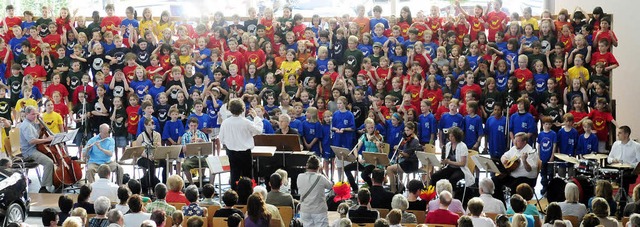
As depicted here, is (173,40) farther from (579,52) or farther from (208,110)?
(579,52)

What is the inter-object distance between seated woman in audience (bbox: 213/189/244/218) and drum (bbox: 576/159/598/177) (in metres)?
5.86

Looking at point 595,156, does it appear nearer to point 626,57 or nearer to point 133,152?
point 626,57

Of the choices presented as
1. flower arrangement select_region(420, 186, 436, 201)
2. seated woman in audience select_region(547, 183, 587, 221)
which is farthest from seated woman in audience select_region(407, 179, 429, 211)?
seated woman in audience select_region(547, 183, 587, 221)

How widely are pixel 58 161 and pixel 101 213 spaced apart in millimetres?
5986

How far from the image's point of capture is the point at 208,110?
1952 centimetres

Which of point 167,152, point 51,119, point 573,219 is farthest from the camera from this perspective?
point 51,119

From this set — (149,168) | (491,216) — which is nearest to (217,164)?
(149,168)

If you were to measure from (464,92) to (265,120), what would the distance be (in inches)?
139

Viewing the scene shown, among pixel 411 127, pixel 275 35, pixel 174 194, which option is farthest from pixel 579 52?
pixel 174 194

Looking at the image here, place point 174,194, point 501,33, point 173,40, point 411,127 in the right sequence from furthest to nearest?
point 173,40
point 501,33
point 411,127
point 174,194

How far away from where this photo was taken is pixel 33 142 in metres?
17.8

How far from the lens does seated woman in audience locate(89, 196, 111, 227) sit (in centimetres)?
1223

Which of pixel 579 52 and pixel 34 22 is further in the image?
pixel 34 22

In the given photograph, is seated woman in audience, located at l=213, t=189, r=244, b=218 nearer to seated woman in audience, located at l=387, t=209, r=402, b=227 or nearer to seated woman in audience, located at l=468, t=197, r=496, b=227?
seated woman in audience, located at l=387, t=209, r=402, b=227
